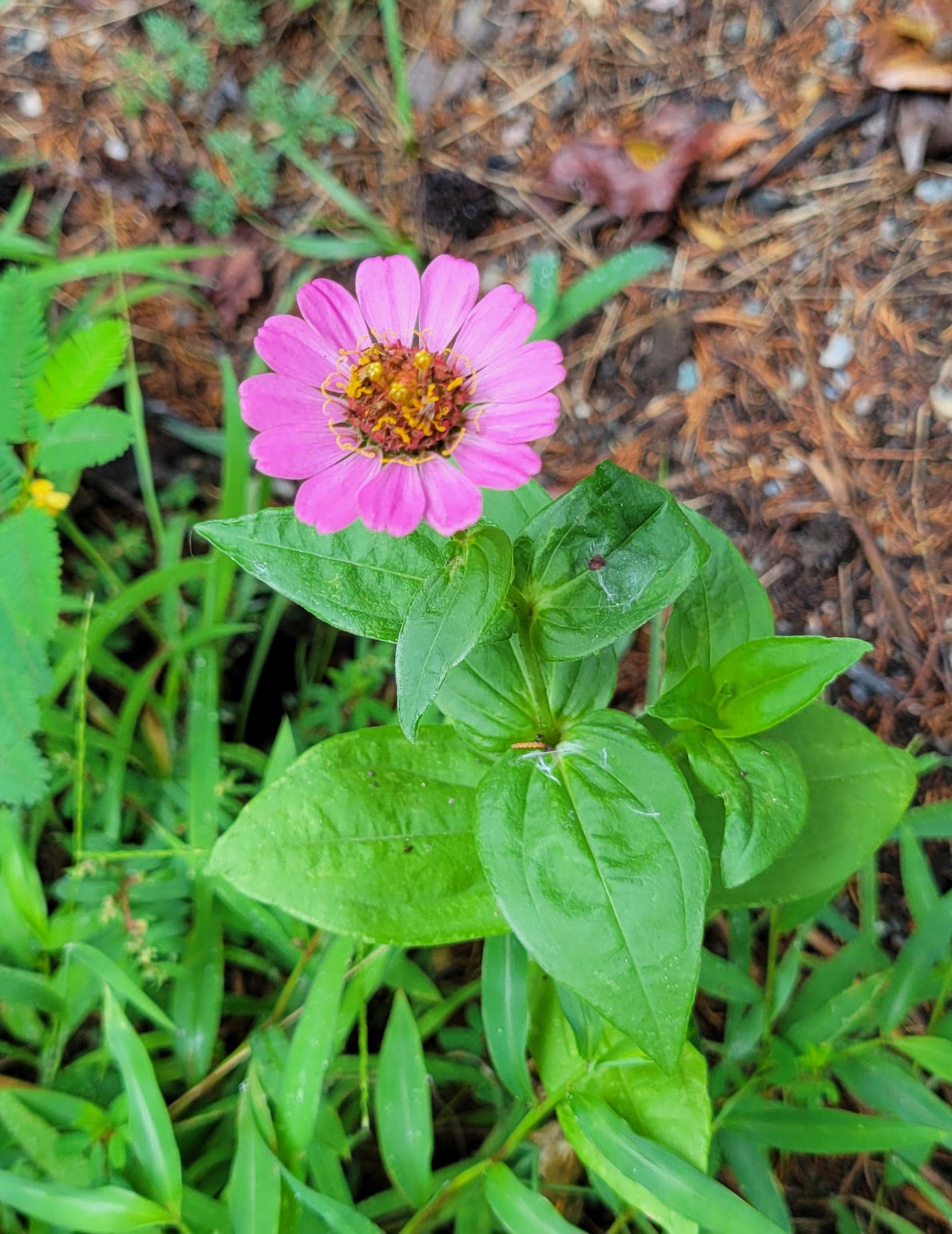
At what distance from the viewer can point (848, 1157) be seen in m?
1.57

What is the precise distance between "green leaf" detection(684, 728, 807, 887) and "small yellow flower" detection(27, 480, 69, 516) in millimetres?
1082

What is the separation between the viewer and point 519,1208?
3.87ft

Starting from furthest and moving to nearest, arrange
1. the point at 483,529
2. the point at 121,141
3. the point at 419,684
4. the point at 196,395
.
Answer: the point at 121,141, the point at 196,395, the point at 483,529, the point at 419,684

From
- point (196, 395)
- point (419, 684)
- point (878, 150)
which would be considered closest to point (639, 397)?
point (878, 150)

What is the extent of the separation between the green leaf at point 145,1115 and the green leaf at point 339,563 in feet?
2.20

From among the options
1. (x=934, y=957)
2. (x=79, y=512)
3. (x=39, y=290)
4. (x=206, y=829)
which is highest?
(x=39, y=290)

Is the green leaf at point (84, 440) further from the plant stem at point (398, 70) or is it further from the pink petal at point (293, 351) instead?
the plant stem at point (398, 70)

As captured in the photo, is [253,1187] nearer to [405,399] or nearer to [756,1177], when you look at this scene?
[756,1177]

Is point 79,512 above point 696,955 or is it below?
above

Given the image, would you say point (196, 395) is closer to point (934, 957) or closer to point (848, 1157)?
point (934, 957)

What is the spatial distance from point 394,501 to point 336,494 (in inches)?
2.4

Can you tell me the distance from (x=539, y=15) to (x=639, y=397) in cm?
105

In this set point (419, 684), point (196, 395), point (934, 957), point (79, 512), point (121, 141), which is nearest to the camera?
point (419, 684)

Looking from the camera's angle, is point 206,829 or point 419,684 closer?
point 419,684
